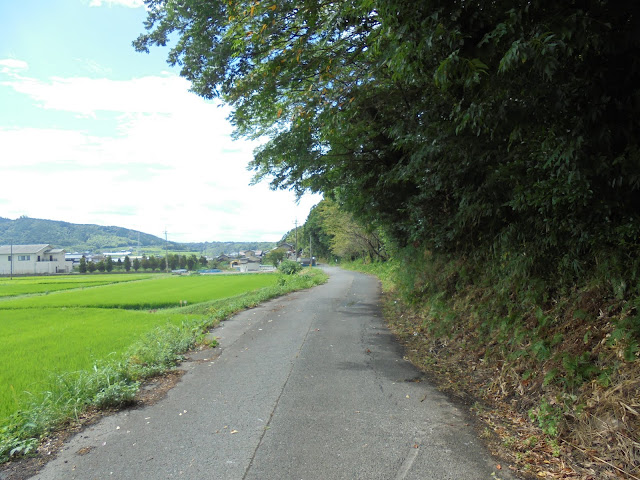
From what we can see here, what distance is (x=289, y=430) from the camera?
369cm

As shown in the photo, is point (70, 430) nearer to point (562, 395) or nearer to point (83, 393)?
point (83, 393)

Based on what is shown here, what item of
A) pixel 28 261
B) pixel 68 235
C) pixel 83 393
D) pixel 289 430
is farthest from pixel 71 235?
pixel 289 430

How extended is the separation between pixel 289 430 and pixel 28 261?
84.3 metres

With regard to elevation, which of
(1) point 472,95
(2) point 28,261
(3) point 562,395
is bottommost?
(3) point 562,395

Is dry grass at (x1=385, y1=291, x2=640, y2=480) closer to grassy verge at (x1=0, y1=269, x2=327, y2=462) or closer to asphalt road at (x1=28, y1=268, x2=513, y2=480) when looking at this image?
asphalt road at (x1=28, y1=268, x2=513, y2=480)

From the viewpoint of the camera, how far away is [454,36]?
3078mm

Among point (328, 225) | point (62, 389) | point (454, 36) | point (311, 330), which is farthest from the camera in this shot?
point (328, 225)

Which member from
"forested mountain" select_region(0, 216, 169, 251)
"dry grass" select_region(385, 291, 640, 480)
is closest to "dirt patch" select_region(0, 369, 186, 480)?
"dry grass" select_region(385, 291, 640, 480)

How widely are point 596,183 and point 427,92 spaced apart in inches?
118

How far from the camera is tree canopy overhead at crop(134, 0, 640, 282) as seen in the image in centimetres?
313

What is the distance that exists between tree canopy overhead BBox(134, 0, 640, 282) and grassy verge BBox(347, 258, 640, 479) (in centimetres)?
63

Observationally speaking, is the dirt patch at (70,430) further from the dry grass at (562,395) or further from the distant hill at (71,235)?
the distant hill at (71,235)

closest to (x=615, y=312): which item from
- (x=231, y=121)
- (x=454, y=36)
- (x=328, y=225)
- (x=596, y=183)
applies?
(x=596, y=183)

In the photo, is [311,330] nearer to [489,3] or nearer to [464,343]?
[464,343]
